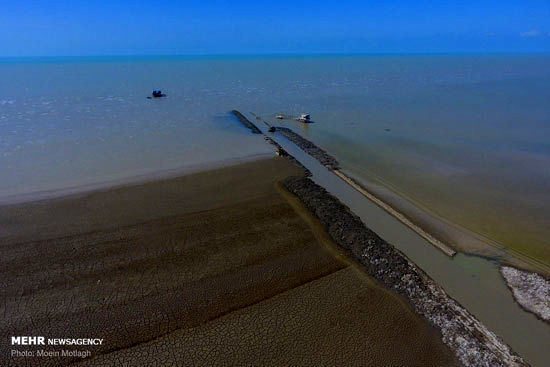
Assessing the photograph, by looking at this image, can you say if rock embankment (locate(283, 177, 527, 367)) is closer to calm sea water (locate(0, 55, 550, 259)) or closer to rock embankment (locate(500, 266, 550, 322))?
rock embankment (locate(500, 266, 550, 322))

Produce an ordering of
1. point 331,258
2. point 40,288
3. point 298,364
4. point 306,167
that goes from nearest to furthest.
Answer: point 298,364 < point 40,288 < point 331,258 < point 306,167

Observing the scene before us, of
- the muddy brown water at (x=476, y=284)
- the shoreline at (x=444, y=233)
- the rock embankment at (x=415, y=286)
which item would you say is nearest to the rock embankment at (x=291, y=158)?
the shoreline at (x=444, y=233)

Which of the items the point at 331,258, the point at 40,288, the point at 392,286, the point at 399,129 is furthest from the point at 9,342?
the point at 399,129

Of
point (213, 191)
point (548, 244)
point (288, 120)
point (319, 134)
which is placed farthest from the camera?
point (288, 120)

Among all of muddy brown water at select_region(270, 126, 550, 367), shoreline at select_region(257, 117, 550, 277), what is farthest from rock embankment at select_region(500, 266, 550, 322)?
shoreline at select_region(257, 117, 550, 277)

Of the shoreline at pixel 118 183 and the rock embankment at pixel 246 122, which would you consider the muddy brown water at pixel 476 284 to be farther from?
the rock embankment at pixel 246 122

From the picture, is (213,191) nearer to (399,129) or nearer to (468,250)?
(468,250)
